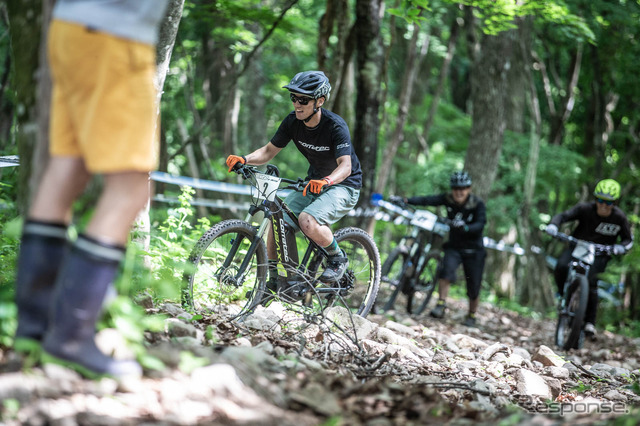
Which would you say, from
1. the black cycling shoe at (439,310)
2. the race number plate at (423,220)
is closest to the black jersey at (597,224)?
the race number plate at (423,220)

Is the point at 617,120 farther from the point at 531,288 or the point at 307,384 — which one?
the point at 307,384

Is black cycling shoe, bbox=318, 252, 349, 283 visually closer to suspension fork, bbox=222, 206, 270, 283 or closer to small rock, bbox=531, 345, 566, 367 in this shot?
suspension fork, bbox=222, 206, 270, 283

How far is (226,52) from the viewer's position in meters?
15.3

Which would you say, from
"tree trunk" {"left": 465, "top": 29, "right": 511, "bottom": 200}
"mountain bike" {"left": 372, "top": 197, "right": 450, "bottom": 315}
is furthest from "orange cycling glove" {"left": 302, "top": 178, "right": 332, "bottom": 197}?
"tree trunk" {"left": 465, "top": 29, "right": 511, "bottom": 200}

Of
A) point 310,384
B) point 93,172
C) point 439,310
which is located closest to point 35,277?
point 93,172

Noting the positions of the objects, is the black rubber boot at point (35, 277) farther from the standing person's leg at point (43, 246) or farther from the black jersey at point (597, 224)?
the black jersey at point (597, 224)

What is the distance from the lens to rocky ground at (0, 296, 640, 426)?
267cm

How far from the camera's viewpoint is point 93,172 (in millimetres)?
2826

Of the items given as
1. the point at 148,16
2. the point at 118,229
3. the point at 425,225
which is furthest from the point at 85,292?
the point at 425,225

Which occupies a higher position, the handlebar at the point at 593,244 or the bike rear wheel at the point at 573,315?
the handlebar at the point at 593,244

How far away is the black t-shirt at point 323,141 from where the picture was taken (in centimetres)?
566

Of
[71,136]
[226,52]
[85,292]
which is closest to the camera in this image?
[85,292]

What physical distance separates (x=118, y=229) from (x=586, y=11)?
14990 mm

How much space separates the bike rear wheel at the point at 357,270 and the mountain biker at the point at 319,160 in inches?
9.1
